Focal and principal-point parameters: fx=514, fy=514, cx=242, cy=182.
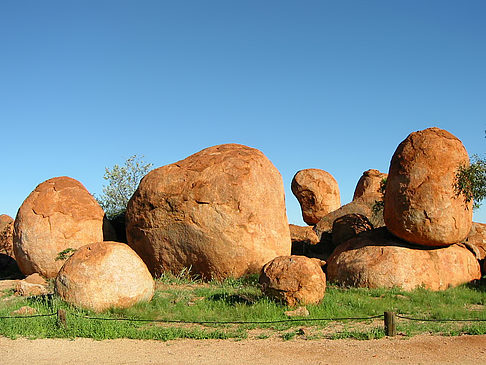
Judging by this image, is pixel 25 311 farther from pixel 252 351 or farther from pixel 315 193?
pixel 315 193

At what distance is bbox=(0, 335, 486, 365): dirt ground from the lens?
23.6 feet

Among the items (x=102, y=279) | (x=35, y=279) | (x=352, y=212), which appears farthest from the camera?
(x=352, y=212)

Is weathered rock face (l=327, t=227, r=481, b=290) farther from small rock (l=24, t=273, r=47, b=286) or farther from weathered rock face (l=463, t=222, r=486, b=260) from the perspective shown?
small rock (l=24, t=273, r=47, b=286)

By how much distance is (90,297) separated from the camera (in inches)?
375

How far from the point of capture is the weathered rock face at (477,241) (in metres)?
13.6

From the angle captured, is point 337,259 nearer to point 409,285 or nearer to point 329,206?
point 409,285

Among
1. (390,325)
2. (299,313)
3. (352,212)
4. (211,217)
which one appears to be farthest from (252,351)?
(352,212)

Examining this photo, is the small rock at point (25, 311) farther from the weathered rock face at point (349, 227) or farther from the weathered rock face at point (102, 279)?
the weathered rock face at point (349, 227)

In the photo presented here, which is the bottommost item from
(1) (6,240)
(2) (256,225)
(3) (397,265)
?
(3) (397,265)

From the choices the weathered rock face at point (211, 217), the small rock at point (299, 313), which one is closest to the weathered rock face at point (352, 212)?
the weathered rock face at point (211, 217)

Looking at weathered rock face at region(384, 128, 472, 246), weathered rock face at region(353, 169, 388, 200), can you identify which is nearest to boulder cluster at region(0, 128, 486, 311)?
weathered rock face at region(384, 128, 472, 246)

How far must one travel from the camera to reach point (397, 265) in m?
11.8

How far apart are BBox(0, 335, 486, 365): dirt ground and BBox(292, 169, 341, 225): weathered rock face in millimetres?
16398

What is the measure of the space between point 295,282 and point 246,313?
107 centimetres
